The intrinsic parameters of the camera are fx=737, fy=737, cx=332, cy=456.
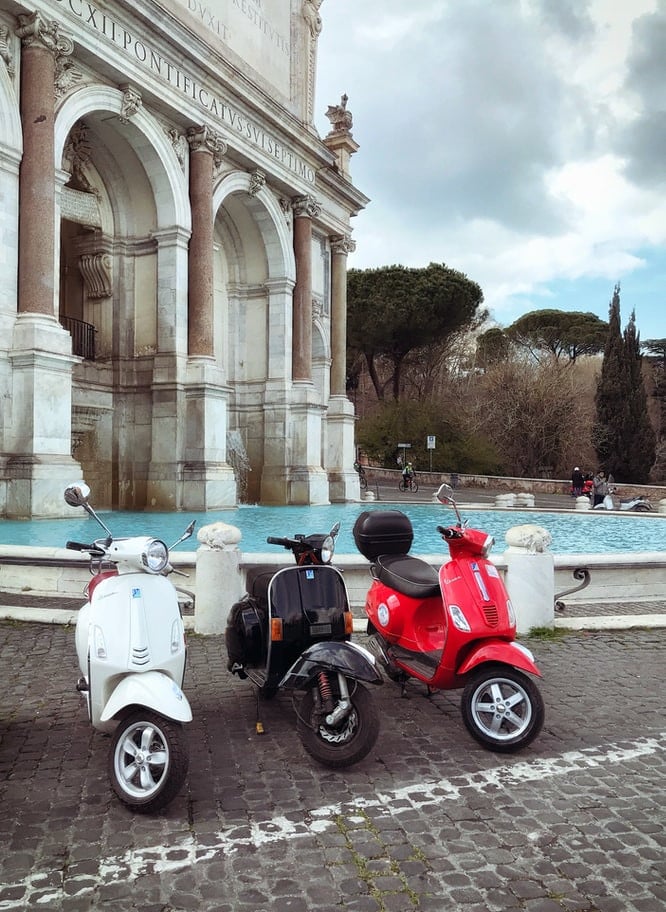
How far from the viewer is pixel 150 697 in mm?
2752

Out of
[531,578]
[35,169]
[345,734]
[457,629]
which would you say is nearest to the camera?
[345,734]

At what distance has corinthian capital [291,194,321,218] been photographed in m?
20.3

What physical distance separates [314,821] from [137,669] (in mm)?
882

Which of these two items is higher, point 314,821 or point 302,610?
point 302,610

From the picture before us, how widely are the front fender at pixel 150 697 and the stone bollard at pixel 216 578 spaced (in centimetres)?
260

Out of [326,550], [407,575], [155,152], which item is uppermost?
[155,152]

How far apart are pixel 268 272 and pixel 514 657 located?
1809 centimetres

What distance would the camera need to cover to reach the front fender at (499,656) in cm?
331

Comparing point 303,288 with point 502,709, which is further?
point 303,288

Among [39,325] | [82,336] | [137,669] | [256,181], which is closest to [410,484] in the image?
[256,181]

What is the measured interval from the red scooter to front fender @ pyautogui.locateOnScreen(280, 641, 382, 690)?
0.52m

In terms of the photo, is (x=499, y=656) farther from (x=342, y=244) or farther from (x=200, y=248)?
(x=342, y=244)

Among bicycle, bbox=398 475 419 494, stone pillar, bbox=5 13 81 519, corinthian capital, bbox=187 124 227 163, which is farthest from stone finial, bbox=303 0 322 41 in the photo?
bicycle, bbox=398 475 419 494

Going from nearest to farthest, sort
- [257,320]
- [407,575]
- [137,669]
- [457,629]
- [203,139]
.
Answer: [137,669] → [457,629] → [407,575] → [203,139] → [257,320]
